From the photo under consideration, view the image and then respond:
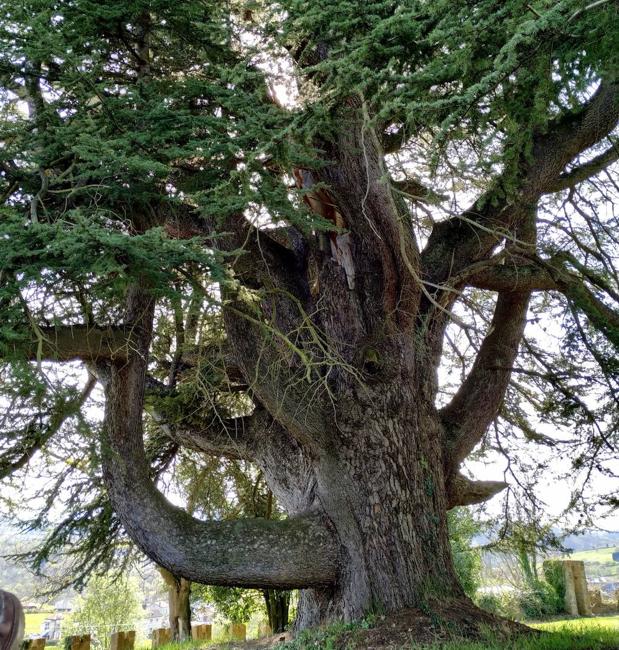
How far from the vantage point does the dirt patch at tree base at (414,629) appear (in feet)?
15.1

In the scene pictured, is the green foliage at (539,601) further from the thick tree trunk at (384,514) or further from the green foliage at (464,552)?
the thick tree trunk at (384,514)

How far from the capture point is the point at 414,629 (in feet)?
15.5

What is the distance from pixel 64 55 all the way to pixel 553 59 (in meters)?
2.91

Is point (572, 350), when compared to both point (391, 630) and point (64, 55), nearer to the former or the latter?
point (391, 630)

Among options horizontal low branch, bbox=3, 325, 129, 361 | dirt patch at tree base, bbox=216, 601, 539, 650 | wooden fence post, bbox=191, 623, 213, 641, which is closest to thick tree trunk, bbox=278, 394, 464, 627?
dirt patch at tree base, bbox=216, 601, 539, 650

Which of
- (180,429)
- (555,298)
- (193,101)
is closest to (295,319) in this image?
(180,429)

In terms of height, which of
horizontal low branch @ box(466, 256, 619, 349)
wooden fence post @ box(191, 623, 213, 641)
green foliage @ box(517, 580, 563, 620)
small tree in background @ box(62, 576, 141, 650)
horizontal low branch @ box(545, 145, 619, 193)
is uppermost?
horizontal low branch @ box(545, 145, 619, 193)

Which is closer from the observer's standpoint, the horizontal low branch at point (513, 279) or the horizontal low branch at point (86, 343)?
the horizontal low branch at point (86, 343)

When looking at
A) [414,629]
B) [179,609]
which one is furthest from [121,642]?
[414,629]

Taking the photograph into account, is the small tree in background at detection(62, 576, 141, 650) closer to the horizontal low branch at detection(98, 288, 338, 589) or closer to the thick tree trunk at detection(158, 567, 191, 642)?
the thick tree trunk at detection(158, 567, 191, 642)

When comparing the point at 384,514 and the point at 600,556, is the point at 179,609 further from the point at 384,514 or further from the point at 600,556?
the point at 600,556

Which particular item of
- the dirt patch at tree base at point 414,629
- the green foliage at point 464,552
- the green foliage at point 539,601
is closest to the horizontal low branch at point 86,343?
the dirt patch at tree base at point 414,629

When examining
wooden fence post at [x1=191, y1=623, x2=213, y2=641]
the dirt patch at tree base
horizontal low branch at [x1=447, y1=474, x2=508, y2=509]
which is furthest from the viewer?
wooden fence post at [x1=191, y1=623, x2=213, y2=641]

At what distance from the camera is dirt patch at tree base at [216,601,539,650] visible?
459cm
